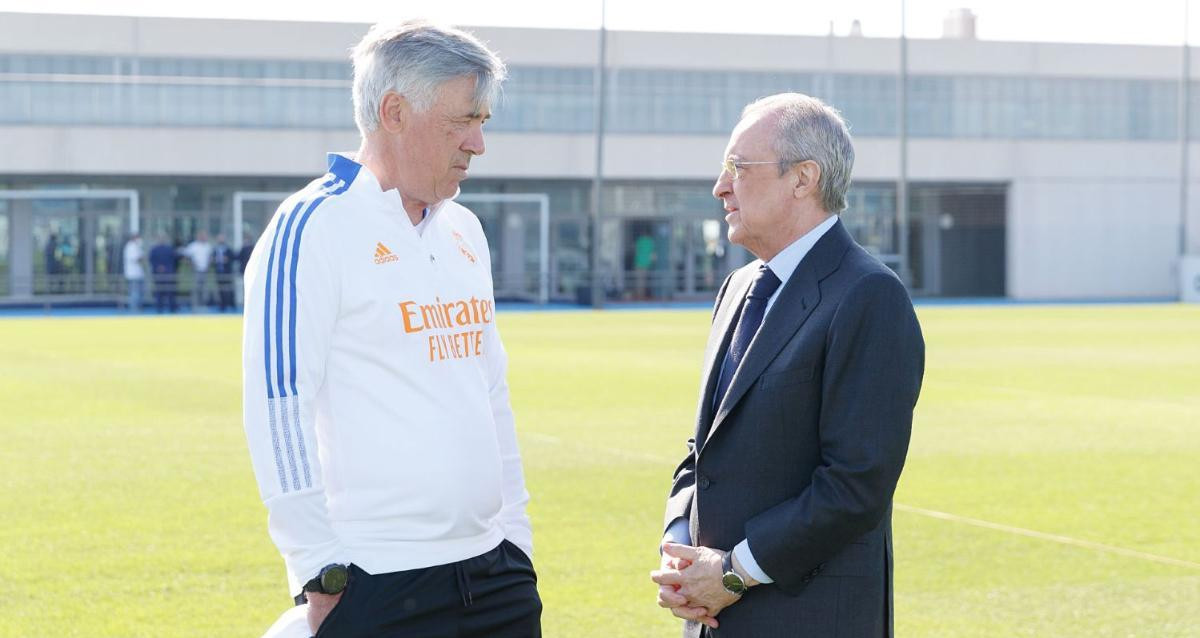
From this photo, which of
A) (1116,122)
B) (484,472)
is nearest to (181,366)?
(484,472)

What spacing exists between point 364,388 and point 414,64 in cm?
71

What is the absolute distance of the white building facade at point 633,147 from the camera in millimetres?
48188

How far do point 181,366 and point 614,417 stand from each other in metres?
8.48

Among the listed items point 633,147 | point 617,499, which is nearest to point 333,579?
point 617,499

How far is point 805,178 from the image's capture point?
155 inches

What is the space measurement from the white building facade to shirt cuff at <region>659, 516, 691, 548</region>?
141 ft

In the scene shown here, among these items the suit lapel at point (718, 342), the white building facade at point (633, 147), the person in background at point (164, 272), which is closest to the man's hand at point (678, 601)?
the suit lapel at point (718, 342)

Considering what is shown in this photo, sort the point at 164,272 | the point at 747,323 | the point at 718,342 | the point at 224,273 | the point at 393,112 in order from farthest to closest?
the point at 224,273 → the point at 164,272 → the point at 718,342 → the point at 747,323 → the point at 393,112

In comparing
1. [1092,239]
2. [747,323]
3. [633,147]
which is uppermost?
[633,147]

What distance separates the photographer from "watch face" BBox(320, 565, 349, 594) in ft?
11.5

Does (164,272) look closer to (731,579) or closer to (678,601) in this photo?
(678,601)

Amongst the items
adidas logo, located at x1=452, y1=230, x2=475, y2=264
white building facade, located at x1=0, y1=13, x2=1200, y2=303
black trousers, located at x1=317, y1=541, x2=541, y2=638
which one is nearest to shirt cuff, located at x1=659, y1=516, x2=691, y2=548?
black trousers, located at x1=317, y1=541, x2=541, y2=638

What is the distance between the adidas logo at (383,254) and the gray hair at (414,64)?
294 millimetres

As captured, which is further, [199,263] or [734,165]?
[199,263]
